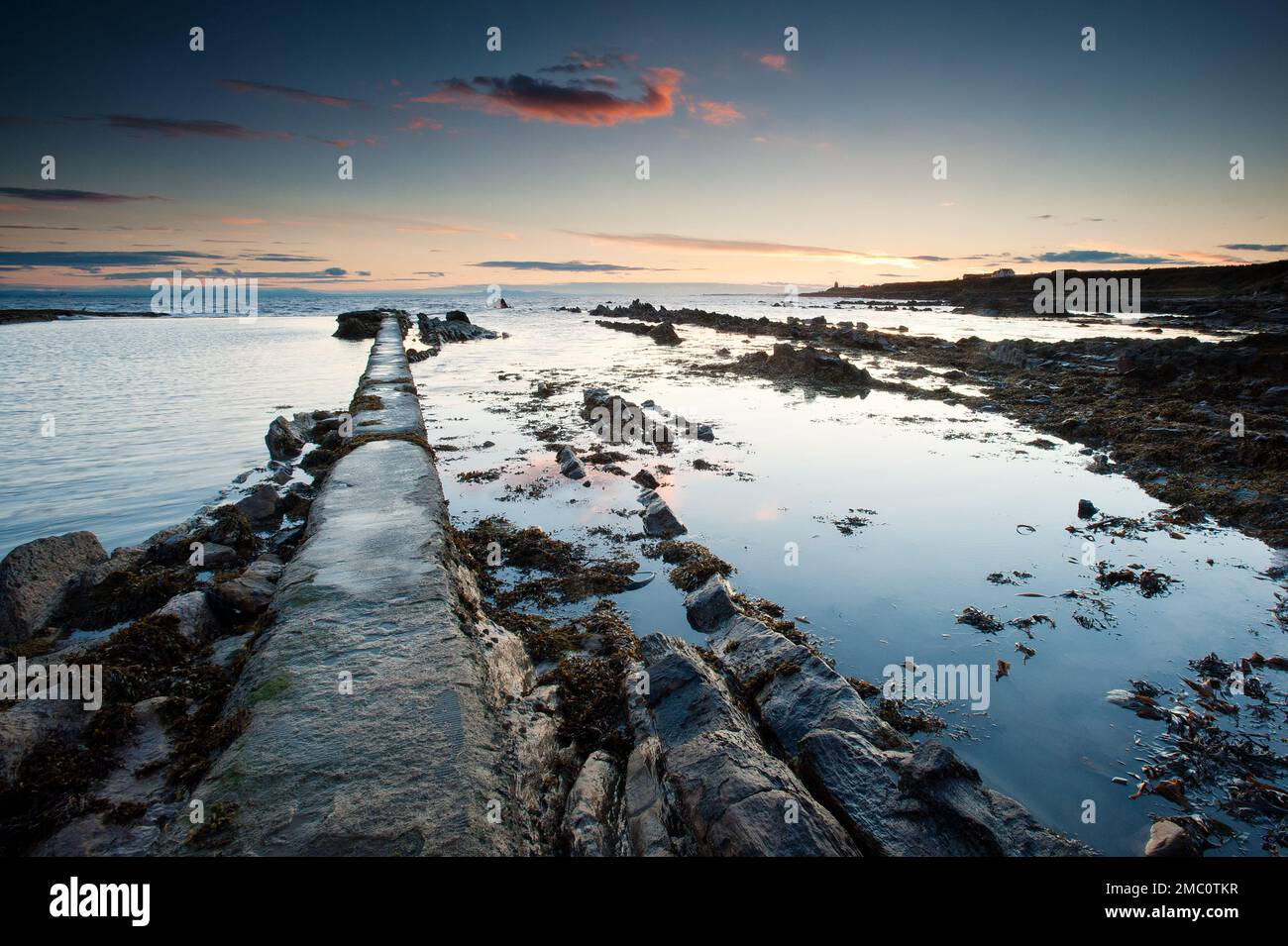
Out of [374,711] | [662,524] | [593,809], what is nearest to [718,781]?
[593,809]

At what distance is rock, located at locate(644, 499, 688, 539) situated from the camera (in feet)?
23.5

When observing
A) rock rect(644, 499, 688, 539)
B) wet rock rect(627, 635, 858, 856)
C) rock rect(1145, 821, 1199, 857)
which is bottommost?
Answer: rock rect(1145, 821, 1199, 857)

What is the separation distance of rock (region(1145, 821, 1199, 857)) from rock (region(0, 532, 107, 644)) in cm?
896

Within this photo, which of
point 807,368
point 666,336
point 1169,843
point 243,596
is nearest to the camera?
point 1169,843

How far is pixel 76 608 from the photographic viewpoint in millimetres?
5402

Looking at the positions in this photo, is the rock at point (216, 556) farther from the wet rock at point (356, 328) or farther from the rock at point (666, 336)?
the wet rock at point (356, 328)

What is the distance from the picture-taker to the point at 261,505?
788cm

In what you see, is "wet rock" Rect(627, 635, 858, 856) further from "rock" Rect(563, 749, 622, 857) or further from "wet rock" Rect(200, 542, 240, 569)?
"wet rock" Rect(200, 542, 240, 569)

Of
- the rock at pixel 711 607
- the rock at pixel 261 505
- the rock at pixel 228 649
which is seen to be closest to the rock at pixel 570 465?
the rock at pixel 711 607

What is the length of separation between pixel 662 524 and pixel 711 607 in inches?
82.0

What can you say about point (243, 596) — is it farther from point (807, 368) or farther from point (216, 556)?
point (807, 368)

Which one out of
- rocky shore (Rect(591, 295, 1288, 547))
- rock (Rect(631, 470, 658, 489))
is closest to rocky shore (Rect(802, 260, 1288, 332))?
rocky shore (Rect(591, 295, 1288, 547))

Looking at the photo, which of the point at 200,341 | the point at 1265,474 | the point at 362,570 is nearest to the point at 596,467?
the point at 362,570
